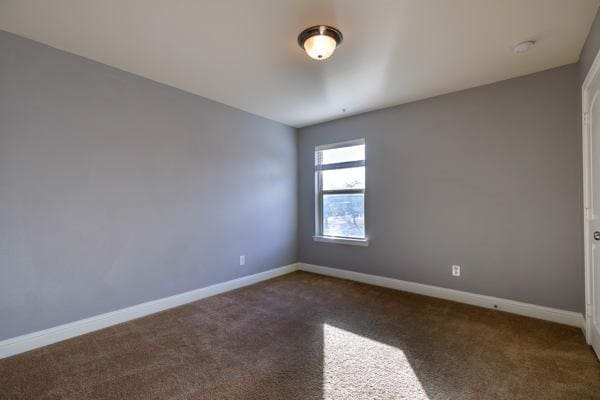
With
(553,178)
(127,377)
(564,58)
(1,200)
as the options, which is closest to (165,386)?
Answer: (127,377)

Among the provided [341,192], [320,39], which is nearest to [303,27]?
[320,39]

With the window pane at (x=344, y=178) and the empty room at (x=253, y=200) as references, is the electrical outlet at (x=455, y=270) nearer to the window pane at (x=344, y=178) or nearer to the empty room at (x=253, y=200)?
the empty room at (x=253, y=200)

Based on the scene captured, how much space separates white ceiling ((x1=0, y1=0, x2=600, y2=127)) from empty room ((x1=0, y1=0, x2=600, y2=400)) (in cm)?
2

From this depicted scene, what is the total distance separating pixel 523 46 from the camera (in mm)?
→ 2365

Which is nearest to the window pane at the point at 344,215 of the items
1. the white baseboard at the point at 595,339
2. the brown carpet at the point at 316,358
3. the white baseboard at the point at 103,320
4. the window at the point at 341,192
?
the window at the point at 341,192

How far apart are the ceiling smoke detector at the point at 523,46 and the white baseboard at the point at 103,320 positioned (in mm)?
3896

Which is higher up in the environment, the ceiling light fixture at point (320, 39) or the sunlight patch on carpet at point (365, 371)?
the ceiling light fixture at point (320, 39)

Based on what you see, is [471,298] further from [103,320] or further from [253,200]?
[103,320]

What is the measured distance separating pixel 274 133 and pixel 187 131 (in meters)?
1.50

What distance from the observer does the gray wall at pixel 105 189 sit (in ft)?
7.39

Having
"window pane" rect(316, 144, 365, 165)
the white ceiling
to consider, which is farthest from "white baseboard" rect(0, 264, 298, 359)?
the white ceiling

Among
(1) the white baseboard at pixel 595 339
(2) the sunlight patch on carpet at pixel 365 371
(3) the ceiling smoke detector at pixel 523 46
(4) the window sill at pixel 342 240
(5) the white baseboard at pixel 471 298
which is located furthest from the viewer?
(4) the window sill at pixel 342 240

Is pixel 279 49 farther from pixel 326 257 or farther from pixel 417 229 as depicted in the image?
pixel 326 257

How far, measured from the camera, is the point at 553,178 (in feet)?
9.05
